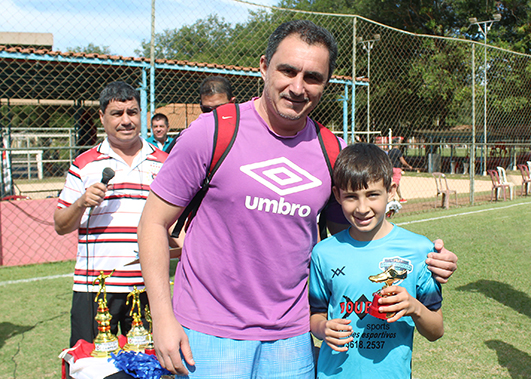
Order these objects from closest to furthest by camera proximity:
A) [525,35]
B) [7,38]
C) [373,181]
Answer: [373,181] < [7,38] < [525,35]

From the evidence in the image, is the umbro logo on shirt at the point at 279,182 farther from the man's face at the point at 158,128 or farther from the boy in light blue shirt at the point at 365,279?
the man's face at the point at 158,128

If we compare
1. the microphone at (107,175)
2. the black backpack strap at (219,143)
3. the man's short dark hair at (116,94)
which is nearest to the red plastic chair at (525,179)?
the man's short dark hair at (116,94)

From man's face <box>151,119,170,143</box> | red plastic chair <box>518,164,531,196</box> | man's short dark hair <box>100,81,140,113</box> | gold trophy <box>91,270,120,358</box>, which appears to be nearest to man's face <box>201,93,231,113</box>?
man's short dark hair <box>100,81,140,113</box>

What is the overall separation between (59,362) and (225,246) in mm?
2936

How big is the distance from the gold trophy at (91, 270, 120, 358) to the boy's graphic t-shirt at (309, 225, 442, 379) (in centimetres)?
120

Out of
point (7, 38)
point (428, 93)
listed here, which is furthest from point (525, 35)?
point (7, 38)

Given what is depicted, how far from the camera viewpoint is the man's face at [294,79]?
5.54 feet

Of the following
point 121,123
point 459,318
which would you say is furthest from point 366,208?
point 459,318

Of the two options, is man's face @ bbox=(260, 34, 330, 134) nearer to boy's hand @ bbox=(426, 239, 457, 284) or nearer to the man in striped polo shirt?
boy's hand @ bbox=(426, 239, 457, 284)

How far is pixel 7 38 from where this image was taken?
37.8 ft

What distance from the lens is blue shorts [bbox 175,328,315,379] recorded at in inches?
65.4

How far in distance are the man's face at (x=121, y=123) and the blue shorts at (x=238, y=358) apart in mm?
1660

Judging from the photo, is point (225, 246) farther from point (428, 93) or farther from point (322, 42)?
point (428, 93)

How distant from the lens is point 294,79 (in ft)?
5.57
